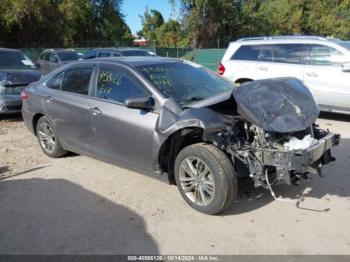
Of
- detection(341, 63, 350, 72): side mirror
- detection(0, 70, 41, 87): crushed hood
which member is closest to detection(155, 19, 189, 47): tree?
detection(0, 70, 41, 87): crushed hood

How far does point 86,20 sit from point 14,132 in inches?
1343

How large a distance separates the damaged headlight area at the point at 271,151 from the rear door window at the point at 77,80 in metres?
2.40

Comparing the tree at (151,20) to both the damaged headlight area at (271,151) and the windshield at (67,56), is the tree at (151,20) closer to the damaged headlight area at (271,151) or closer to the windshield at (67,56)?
the windshield at (67,56)

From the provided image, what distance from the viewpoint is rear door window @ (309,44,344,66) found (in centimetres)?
896

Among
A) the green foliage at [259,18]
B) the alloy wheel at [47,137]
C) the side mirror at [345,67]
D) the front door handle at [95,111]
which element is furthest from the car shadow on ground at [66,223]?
the green foliage at [259,18]

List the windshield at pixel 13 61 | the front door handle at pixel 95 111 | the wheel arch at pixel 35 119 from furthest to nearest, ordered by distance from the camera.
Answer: the windshield at pixel 13 61 < the wheel arch at pixel 35 119 < the front door handle at pixel 95 111

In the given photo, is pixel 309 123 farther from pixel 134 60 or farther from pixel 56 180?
pixel 56 180

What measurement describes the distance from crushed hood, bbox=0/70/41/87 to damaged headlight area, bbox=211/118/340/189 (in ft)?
24.4

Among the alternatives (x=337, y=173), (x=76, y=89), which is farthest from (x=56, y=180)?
(x=337, y=173)

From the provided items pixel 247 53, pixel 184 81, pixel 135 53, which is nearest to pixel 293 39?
pixel 247 53

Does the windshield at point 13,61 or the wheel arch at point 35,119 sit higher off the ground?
the windshield at point 13,61

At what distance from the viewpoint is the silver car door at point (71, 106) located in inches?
232

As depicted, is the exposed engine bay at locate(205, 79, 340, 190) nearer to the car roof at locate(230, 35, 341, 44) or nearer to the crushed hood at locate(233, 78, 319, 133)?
the crushed hood at locate(233, 78, 319, 133)

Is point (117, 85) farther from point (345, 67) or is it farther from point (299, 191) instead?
point (345, 67)
